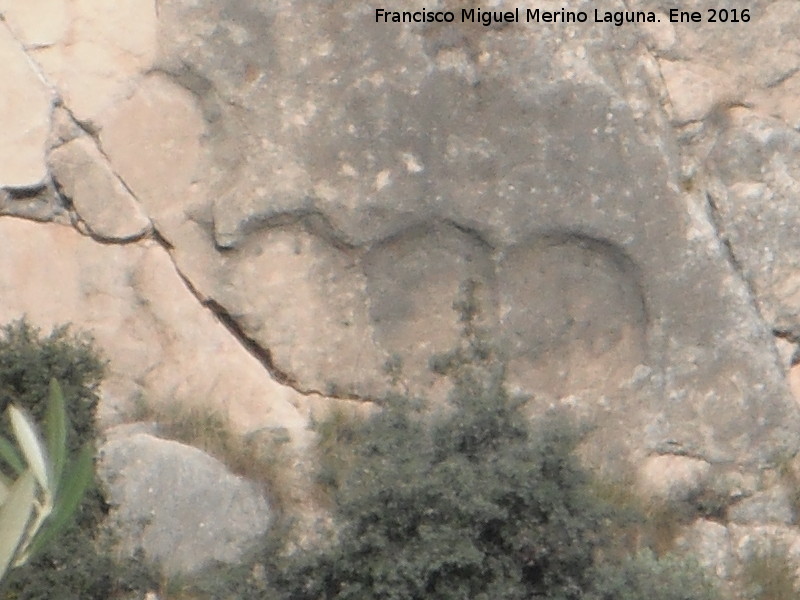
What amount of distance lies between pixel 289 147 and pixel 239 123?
9.9 inches

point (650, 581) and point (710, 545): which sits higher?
point (650, 581)

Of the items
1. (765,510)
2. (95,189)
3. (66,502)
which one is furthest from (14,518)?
(765,510)

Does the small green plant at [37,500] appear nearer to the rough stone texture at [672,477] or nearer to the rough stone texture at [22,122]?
the rough stone texture at [22,122]

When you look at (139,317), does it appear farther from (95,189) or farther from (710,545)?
(710,545)

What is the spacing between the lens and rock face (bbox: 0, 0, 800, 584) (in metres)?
5.50

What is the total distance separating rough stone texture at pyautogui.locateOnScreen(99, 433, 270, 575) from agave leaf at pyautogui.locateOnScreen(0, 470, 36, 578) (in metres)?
2.41

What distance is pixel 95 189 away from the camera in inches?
218

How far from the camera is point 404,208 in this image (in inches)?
216

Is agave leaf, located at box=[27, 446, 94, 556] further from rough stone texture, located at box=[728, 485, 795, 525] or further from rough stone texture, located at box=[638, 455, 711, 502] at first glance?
rough stone texture, located at box=[728, 485, 795, 525]

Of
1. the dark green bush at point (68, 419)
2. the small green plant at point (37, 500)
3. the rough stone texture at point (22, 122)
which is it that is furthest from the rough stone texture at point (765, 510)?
the small green plant at point (37, 500)

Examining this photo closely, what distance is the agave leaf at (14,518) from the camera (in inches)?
93.0

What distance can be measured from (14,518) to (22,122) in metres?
3.48

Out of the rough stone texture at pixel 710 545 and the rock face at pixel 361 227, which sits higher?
the rock face at pixel 361 227

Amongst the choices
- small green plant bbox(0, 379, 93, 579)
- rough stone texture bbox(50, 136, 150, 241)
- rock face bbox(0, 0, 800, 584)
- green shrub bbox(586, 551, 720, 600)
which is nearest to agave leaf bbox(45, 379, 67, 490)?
small green plant bbox(0, 379, 93, 579)
